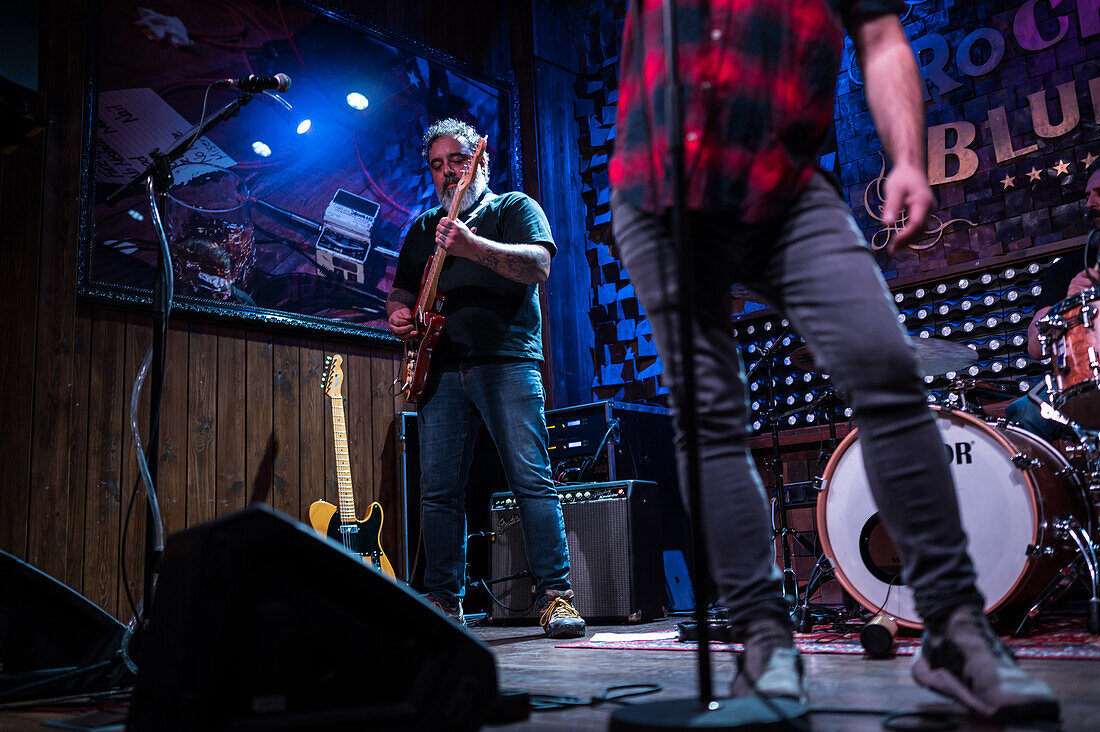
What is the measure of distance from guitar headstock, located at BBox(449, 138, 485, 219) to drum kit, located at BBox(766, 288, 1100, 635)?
166cm

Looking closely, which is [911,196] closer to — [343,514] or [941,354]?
[941,354]

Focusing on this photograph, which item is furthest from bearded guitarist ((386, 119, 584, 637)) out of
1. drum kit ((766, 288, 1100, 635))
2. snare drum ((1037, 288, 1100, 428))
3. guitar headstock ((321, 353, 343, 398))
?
snare drum ((1037, 288, 1100, 428))

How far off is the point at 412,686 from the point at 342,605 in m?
0.15

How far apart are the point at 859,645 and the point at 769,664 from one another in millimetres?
1337

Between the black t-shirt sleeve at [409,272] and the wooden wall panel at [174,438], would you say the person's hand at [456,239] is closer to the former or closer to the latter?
the black t-shirt sleeve at [409,272]

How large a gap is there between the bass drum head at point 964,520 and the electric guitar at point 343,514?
7.14 ft

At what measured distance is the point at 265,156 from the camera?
14.8 feet

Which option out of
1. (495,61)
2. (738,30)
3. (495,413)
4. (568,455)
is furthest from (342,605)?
(495,61)

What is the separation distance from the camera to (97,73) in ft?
12.9

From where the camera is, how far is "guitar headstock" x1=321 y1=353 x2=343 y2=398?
454 cm

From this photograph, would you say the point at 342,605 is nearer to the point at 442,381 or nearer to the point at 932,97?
the point at 442,381

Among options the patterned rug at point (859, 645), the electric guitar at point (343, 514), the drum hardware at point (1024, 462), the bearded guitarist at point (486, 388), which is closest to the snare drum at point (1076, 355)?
the drum hardware at point (1024, 462)

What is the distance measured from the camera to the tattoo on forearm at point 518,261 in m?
3.23

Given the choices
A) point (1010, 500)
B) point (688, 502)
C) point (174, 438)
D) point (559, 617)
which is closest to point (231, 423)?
point (174, 438)
